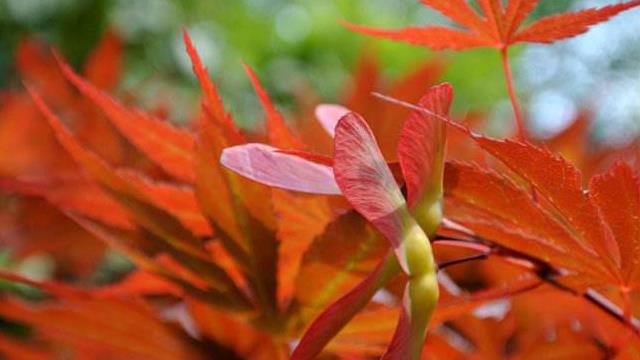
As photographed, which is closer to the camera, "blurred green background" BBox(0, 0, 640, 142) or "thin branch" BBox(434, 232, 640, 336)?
"thin branch" BBox(434, 232, 640, 336)

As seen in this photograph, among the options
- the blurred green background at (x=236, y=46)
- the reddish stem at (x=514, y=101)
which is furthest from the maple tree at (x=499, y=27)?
the blurred green background at (x=236, y=46)

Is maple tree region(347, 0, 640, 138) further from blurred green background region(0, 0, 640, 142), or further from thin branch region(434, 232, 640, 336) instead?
blurred green background region(0, 0, 640, 142)

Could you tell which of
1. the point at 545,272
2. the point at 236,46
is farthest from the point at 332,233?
the point at 236,46

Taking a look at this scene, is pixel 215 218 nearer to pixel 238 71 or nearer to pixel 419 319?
pixel 419 319

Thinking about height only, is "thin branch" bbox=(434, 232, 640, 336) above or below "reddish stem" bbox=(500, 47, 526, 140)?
below

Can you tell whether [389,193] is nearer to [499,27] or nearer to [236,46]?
[499,27]

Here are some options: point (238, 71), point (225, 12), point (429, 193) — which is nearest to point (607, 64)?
point (225, 12)

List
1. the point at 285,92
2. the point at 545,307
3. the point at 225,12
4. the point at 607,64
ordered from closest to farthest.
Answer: the point at 545,307 < the point at 285,92 < the point at 225,12 < the point at 607,64

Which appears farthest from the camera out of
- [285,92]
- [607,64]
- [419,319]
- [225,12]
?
[607,64]

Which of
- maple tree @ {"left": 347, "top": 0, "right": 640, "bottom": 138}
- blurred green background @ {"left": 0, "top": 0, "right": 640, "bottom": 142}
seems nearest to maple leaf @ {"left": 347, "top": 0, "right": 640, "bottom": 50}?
maple tree @ {"left": 347, "top": 0, "right": 640, "bottom": 138}
